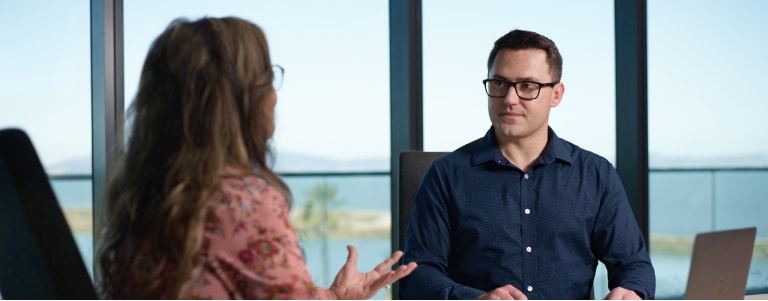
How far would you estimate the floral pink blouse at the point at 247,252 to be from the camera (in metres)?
1.11

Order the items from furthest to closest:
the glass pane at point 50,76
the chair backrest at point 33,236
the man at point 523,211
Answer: the glass pane at point 50,76 → the man at point 523,211 → the chair backrest at point 33,236

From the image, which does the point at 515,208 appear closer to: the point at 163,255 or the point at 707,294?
the point at 707,294

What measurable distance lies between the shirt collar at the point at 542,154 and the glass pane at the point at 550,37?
252 centimetres

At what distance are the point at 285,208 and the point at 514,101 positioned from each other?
103 cm

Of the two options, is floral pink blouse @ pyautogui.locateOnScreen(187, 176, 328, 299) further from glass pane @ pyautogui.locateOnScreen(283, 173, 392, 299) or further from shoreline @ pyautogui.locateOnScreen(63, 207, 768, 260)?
glass pane @ pyautogui.locateOnScreen(283, 173, 392, 299)

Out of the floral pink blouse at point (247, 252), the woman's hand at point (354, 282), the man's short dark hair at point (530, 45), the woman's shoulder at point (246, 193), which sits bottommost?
the woman's hand at point (354, 282)

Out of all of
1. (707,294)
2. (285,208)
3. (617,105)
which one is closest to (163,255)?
(285,208)

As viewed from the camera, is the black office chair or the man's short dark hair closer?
the man's short dark hair

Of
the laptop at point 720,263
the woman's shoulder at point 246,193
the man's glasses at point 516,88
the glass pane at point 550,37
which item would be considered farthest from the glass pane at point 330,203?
the woman's shoulder at point 246,193

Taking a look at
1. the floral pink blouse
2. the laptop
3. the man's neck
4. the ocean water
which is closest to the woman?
the floral pink blouse

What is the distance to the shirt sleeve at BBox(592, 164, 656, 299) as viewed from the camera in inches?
77.6

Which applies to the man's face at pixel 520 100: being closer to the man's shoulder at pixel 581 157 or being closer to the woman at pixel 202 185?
the man's shoulder at pixel 581 157

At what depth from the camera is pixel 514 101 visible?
6.75 feet

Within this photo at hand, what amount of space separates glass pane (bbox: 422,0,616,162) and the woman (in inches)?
140
